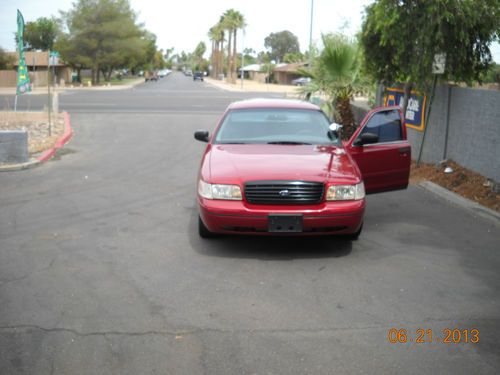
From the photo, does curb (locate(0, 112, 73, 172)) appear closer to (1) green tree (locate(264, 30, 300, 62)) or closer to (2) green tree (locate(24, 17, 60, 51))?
(2) green tree (locate(24, 17, 60, 51))

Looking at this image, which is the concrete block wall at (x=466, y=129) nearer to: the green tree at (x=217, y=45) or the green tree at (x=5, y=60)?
the green tree at (x=5, y=60)

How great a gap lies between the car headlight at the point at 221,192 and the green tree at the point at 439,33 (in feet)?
22.1

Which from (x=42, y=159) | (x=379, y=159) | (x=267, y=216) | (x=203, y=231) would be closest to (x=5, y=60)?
(x=42, y=159)

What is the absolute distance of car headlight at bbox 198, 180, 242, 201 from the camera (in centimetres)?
614

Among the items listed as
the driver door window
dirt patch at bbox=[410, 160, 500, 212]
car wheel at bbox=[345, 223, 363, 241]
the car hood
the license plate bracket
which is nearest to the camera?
the license plate bracket

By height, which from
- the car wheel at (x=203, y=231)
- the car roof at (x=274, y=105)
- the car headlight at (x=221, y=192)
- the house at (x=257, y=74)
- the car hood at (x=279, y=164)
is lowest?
the car wheel at (x=203, y=231)

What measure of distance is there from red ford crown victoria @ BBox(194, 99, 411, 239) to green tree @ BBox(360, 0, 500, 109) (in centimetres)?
425

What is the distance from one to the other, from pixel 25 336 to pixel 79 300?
74 centimetres

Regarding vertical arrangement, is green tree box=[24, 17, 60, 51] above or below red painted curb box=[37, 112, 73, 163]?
above

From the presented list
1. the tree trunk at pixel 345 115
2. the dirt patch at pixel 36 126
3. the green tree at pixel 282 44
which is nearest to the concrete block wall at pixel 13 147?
the dirt patch at pixel 36 126

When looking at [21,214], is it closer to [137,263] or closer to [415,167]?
[137,263]

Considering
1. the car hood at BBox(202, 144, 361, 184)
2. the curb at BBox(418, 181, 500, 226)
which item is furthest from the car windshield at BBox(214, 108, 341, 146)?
the curb at BBox(418, 181, 500, 226)

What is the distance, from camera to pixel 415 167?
494 inches

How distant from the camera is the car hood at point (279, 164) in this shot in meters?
6.19
